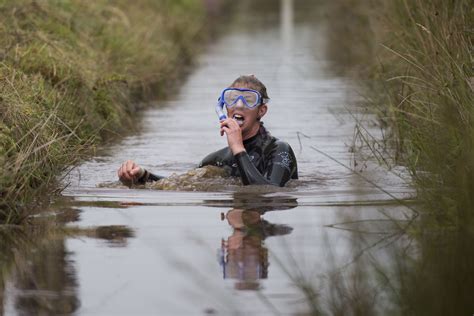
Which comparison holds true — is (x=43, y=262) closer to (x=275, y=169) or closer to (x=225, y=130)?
(x=225, y=130)

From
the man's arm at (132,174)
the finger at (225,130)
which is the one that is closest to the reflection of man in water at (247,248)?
the finger at (225,130)

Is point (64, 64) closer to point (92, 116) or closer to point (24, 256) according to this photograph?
point (92, 116)

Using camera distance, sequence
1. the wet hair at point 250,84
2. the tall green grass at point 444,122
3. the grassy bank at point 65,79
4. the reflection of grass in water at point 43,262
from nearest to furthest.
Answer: the reflection of grass in water at point 43,262 < the tall green grass at point 444,122 < the grassy bank at point 65,79 < the wet hair at point 250,84

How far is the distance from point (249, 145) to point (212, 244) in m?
2.77

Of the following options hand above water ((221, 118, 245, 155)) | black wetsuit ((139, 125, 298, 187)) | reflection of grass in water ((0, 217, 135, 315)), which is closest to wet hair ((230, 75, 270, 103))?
black wetsuit ((139, 125, 298, 187))

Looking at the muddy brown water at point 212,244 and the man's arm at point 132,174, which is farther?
the man's arm at point 132,174

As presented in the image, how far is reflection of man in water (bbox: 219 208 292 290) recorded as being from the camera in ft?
23.5

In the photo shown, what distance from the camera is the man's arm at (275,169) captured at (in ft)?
33.4

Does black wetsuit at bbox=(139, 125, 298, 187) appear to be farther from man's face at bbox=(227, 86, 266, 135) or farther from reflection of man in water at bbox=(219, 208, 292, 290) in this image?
reflection of man in water at bbox=(219, 208, 292, 290)

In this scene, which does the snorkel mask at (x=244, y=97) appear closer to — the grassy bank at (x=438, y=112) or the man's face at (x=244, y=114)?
the man's face at (x=244, y=114)

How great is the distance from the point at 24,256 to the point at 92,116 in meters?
6.07

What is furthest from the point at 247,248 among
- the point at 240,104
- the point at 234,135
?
the point at 240,104

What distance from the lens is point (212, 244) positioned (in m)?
8.05

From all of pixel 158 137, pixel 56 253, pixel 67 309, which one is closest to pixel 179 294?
pixel 67 309
